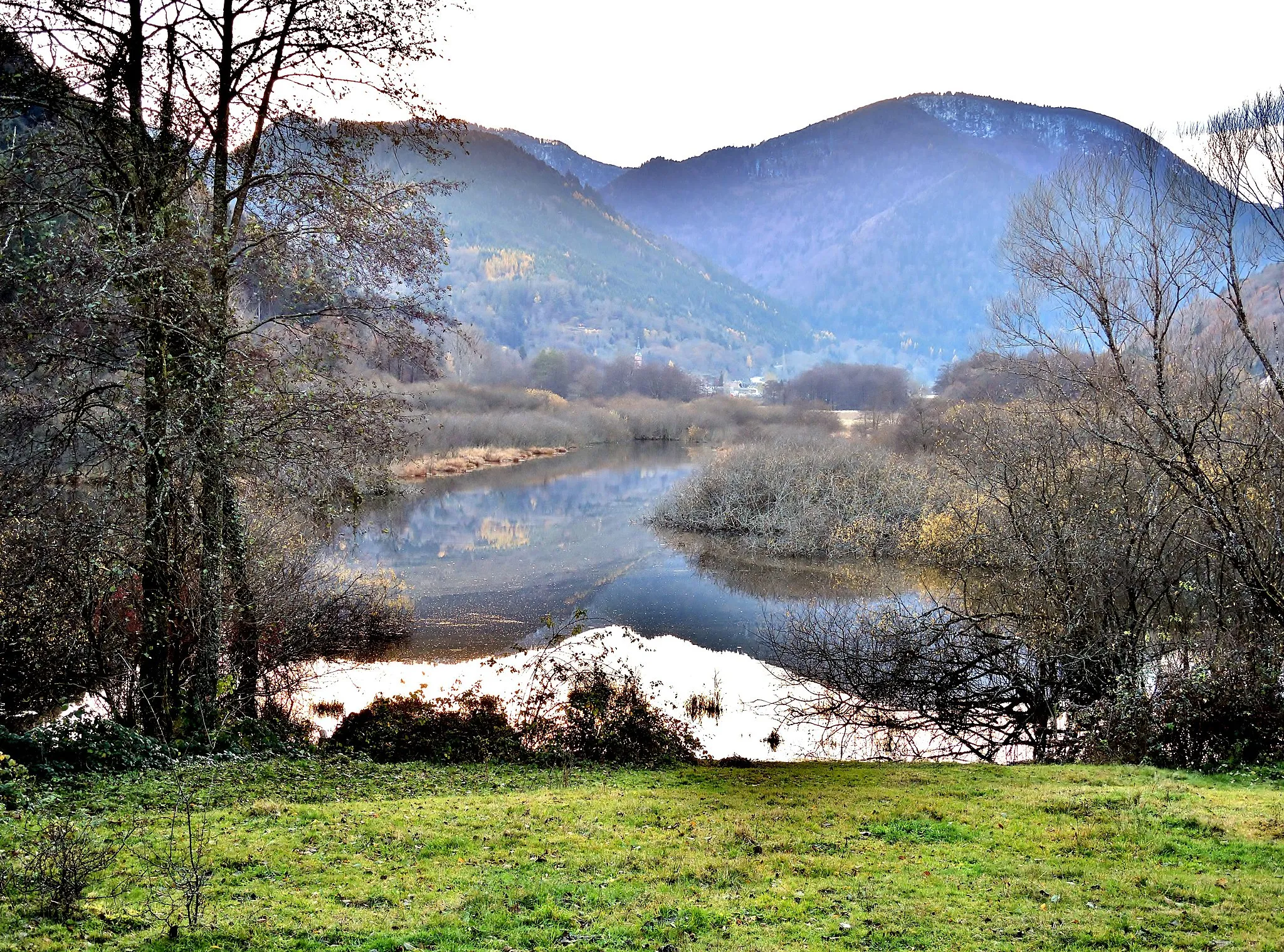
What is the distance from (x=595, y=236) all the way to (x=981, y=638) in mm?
191440

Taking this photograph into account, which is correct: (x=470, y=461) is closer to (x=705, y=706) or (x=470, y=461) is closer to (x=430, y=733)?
(x=705, y=706)

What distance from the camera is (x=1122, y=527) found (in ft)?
47.3

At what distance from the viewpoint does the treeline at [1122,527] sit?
37.6 feet

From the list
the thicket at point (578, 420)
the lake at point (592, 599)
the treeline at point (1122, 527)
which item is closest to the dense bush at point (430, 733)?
the lake at point (592, 599)

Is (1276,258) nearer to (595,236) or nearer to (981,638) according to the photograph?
(981,638)

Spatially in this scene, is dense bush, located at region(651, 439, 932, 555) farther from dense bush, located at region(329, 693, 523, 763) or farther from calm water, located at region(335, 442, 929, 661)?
dense bush, located at region(329, 693, 523, 763)

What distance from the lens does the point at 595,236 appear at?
196 metres

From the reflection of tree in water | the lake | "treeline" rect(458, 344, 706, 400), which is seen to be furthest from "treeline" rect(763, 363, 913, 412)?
the reflection of tree in water

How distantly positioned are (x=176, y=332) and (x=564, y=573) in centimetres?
1686

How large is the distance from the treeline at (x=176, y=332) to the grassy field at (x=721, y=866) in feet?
9.89

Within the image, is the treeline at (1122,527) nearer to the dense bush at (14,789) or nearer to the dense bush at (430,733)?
the dense bush at (430,733)

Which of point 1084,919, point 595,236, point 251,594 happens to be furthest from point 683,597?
point 595,236

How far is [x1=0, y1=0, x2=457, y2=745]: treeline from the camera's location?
9.67 metres

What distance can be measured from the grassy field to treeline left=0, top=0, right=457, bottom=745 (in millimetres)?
3015
